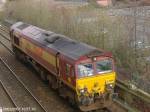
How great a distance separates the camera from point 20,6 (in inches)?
1742

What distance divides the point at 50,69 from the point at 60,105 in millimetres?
1917

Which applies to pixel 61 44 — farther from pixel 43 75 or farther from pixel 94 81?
pixel 94 81

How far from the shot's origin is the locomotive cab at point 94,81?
52.2 feet

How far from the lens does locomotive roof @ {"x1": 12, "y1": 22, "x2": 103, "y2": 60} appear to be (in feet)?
54.1

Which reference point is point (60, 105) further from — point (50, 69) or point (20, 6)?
point (20, 6)

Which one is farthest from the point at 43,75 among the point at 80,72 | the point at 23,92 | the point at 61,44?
the point at 80,72

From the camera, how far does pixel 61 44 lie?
747 inches

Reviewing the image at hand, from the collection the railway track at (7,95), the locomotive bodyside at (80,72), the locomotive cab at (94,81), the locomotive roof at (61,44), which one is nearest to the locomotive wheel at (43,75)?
the locomotive bodyside at (80,72)

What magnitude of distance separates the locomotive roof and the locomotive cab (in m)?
0.38

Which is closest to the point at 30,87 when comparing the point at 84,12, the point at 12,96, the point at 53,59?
the point at 12,96

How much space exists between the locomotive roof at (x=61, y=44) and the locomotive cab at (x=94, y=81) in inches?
15.1

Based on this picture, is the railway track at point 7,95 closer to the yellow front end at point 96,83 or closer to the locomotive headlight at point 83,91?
the locomotive headlight at point 83,91

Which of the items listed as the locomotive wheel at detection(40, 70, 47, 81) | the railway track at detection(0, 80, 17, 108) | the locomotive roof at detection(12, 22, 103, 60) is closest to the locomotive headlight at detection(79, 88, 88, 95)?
the locomotive roof at detection(12, 22, 103, 60)

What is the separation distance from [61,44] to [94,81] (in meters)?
3.62
